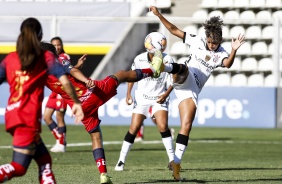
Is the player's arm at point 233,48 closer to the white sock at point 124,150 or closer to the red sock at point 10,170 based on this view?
the white sock at point 124,150

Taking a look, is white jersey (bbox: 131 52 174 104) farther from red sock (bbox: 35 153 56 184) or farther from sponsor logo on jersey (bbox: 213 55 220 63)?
red sock (bbox: 35 153 56 184)

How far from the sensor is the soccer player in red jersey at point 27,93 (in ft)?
29.8

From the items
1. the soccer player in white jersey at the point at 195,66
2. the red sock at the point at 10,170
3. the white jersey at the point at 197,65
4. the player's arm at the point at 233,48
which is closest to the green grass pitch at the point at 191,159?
the soccer player in white jersey at the point at 195,66

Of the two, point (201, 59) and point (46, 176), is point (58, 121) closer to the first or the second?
point (201, 59)

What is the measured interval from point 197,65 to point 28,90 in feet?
16.8

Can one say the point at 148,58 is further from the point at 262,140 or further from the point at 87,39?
the point at 87,39

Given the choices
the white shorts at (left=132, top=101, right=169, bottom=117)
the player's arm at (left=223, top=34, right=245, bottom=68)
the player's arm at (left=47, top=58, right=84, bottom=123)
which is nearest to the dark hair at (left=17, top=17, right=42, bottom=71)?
the player's arm at (left=47, top=58, right=84, bottom=123)

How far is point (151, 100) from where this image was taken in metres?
16.1

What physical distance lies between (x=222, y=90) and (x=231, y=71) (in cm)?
298

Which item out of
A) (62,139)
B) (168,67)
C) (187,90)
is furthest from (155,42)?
(62,139)

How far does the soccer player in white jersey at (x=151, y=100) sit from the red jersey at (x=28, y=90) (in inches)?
207

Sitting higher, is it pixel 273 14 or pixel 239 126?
pixel 273 14

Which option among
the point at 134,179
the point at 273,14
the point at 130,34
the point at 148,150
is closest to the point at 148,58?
the point at 134,179

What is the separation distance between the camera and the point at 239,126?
98.1 feet
